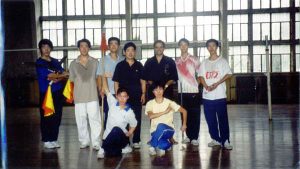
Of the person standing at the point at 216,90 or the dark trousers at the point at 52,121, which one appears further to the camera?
the dark trousers at the point at 52,121

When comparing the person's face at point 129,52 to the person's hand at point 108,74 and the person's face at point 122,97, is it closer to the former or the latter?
the person's hand at point 108,74

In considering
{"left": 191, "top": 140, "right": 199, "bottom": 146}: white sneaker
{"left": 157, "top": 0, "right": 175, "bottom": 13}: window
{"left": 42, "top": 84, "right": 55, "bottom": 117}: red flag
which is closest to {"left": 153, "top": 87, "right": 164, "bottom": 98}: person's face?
{"left": 191, "top": 140, "right": 199, "bottom": 146}: white sneaker

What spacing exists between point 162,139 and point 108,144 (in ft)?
2.33

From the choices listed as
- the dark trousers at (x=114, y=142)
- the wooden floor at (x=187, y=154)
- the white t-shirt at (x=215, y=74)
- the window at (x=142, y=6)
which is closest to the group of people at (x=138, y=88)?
the white t-shirt at (x=215, y=74)

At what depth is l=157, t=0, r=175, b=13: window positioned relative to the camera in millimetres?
20531

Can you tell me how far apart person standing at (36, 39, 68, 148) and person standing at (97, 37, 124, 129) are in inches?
23.8

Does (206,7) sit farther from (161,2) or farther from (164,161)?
(164,161)

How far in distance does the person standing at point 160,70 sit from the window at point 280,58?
50.8ft

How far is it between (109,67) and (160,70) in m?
0.74

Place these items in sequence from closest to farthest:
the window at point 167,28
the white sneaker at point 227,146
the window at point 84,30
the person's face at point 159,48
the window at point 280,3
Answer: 1. the white sneaker at point 227,146
2. the person's face at point 159,48
3. the window at point 280,3
4. the window at point 167,28
5. the window at point 84,30

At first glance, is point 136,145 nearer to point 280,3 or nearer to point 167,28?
point 167,28

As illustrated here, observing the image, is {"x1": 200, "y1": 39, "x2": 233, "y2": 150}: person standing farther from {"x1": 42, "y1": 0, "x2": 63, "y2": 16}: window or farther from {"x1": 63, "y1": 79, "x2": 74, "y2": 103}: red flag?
{"x1": 42, "y1": 0, "x2": 63, "y2": 16}: window

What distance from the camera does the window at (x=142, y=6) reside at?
20.6 m

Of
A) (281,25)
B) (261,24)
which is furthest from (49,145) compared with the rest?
(281,25)
